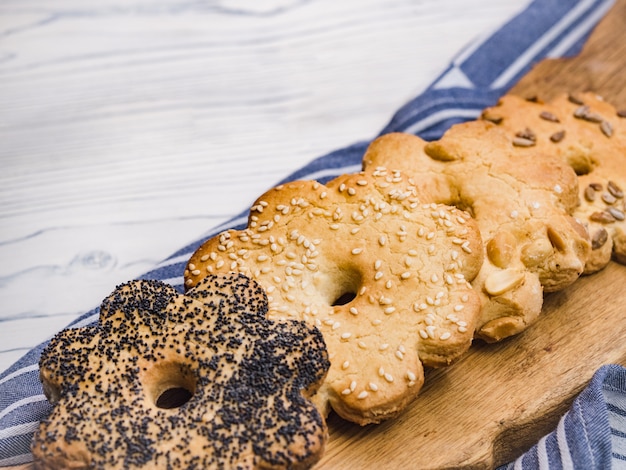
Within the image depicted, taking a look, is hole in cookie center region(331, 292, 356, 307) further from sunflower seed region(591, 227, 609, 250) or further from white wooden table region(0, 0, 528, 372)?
white wooden table region(0, 0, 528, 372)

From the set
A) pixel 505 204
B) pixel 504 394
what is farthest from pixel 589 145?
pixel 504 394

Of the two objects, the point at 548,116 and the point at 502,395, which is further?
the point at 548,116

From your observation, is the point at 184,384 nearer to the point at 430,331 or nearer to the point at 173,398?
the point at 173,398

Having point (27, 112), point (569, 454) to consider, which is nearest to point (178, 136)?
point (27, 112)

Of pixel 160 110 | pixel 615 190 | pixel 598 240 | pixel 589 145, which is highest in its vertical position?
pixel 160 110

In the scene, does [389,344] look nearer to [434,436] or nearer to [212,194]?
[434,436]

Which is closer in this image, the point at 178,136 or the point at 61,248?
the point at 61,248
